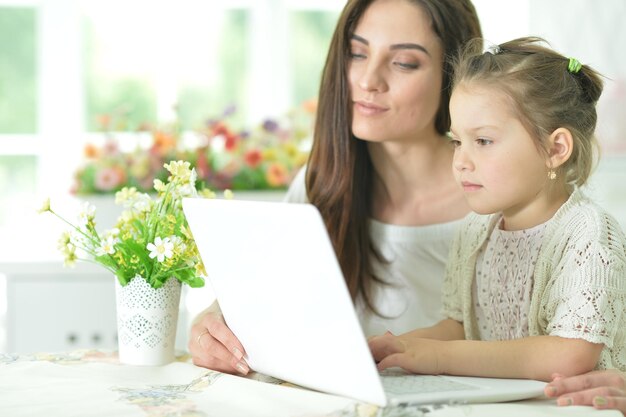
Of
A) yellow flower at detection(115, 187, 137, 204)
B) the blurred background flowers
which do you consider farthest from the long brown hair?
the blurred background flowers

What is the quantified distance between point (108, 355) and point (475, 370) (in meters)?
A: 0.59

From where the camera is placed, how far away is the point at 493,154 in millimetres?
1509

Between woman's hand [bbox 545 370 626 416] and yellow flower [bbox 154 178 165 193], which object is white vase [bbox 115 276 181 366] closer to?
yellow flower [bbox 154 178 165 193]

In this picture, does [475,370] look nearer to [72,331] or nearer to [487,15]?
[72,331]

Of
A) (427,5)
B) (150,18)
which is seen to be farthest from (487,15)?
(427,5)

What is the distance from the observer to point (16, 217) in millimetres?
4348

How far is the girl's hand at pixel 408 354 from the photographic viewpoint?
1.31m

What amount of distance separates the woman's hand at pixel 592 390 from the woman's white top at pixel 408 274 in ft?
2.71

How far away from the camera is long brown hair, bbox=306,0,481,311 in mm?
2031

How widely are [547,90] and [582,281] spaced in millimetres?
324

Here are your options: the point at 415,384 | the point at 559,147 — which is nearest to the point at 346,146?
the point at 559,147

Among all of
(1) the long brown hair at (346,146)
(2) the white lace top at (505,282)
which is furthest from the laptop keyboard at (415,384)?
(1) the long brown hair at (346,146)

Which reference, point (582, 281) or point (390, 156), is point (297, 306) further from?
point (390, 156)

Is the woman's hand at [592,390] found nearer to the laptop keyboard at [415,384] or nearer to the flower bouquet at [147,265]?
the laptop keyboard at [415,384]
